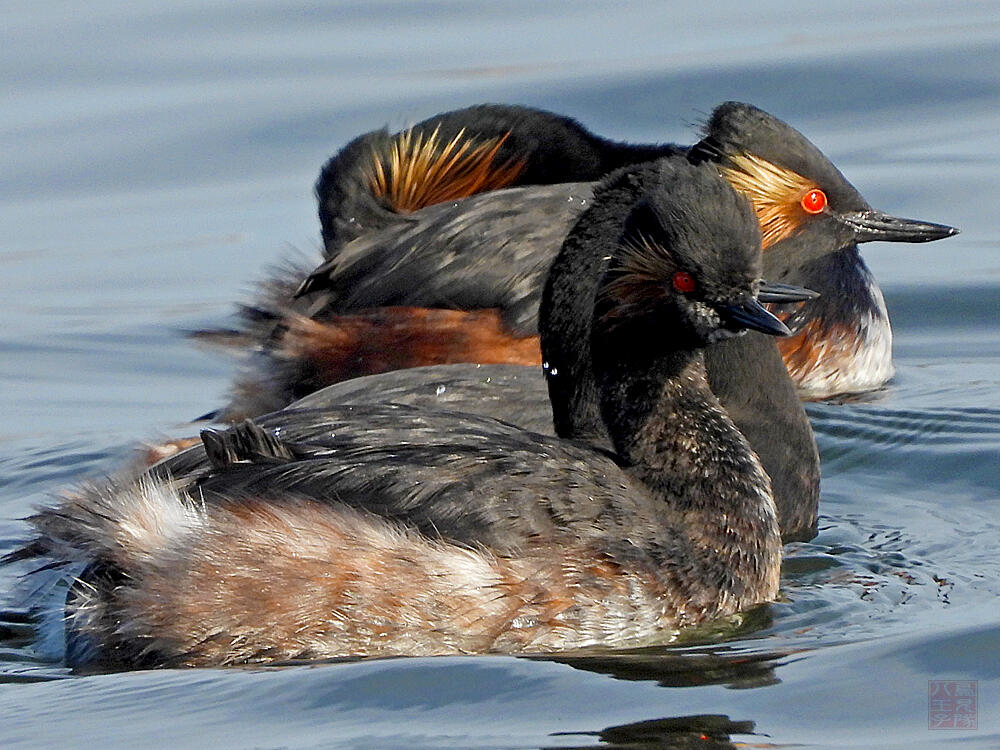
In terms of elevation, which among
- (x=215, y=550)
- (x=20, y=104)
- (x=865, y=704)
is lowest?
(x=865, y=704)

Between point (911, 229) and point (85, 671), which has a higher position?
point (911, 229)

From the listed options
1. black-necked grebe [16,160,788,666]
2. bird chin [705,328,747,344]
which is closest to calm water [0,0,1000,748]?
black-necked grebe [16,160,788,666]

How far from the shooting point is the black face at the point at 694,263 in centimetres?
568

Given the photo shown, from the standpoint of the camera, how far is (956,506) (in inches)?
263

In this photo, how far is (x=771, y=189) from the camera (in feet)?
27.1

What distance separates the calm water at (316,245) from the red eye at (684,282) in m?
0.94

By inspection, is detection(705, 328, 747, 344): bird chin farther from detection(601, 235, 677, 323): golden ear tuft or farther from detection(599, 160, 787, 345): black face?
detection(601, 235, 677, 323): golden ear tuft

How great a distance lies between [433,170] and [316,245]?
0.89 meters

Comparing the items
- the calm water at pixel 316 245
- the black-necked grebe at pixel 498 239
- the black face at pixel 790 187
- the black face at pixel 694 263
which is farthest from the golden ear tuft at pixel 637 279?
the black face at pixel 790 187

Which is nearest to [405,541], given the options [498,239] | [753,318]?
[753,318]

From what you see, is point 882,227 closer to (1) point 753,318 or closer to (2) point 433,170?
(2) point 433,170

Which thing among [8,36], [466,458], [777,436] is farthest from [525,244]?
[8,36]

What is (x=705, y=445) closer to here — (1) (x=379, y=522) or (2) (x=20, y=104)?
(1) (x=379, y=522)

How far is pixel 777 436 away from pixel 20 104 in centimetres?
706
